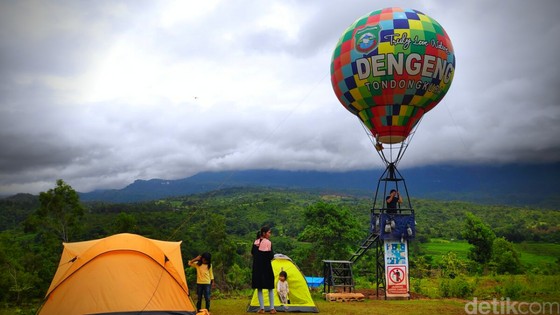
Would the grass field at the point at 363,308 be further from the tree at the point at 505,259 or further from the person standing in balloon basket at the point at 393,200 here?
the tree at the point at 505,259

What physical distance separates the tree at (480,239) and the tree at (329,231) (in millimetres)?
14565

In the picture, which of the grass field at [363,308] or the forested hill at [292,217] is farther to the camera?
the forested hill at [292,217]

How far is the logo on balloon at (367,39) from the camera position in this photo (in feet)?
56.9

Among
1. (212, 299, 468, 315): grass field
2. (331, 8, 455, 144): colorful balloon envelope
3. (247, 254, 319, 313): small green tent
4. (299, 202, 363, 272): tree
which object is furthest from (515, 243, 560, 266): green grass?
(247, 254, 319, 313): small green tent

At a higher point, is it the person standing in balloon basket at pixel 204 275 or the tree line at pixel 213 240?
the person standing in balloon basket at pixel 204 275

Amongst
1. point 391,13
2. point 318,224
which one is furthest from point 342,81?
point 318,224

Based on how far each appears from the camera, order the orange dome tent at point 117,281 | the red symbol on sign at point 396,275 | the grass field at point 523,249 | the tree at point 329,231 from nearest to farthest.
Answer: the orange dome tent at point 117,281, the red symbol on sign at point 396,275, the tree at point 329,231, the grass field at point 523,249

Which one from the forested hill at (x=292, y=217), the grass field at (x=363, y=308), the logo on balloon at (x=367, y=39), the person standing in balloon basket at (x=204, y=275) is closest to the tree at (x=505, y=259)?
the forested hill at (x=292, y=217)

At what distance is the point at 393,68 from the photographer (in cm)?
1719

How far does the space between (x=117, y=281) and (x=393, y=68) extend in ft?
45.4

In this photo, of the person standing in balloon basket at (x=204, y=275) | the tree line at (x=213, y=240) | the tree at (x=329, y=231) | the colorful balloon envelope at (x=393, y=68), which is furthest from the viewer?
the tree at (x=329, y=231)

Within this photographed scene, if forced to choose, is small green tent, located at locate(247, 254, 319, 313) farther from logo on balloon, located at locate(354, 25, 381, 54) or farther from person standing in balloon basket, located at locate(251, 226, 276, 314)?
logo on balloon, located at locate(354, 25, 381, 54)

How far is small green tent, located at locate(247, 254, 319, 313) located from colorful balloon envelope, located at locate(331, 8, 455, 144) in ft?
29.9

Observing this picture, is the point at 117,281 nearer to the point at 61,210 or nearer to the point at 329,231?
the point at 61,210
